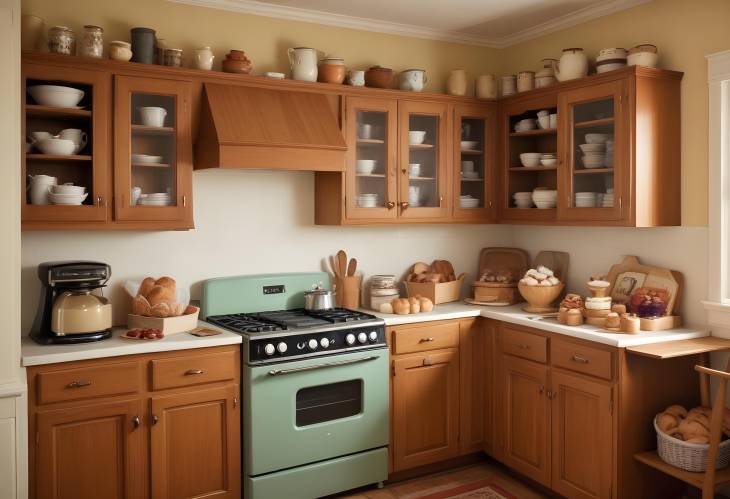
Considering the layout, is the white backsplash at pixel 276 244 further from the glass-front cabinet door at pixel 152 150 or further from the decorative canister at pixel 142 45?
the decorative canister at pixel 142 45

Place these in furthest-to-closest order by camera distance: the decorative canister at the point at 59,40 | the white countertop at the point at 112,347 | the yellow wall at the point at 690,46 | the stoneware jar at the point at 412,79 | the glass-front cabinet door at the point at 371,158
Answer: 1. the stoneware jar at the point at 412,79
2. the glass-front cabinet door at the point at 371,158
3. the yellow wall at the point at 690,46
4. the decorative canister at the point at 59,40
5. the white countertop at the point at 112,347

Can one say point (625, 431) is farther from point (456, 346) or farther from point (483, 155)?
point (483, 155)

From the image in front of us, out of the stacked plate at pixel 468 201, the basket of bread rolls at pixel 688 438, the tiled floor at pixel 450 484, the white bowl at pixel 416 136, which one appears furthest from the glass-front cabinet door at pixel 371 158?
the basket of bread rolls at pixel 688 438

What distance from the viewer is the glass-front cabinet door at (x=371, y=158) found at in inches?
157

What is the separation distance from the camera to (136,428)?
3123mm

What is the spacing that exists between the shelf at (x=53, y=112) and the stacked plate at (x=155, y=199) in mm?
463

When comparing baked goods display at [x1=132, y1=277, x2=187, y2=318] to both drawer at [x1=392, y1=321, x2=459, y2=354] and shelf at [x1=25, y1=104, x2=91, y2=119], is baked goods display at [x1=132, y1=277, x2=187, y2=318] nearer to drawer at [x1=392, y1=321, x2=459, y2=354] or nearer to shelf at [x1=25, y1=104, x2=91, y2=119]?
shelf at [x1=25, y1=104, x2=91, y2=119]

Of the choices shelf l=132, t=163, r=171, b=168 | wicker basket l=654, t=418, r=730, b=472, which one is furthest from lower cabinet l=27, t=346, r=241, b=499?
wicker basket l=654, t=418, r=730, b=472

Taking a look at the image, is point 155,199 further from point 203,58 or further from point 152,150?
point 203,58

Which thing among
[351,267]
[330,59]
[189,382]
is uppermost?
[330,59]

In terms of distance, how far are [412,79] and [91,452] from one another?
8.96ft

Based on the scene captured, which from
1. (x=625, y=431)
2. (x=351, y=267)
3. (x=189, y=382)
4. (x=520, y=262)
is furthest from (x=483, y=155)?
A: (x=189, y=382)

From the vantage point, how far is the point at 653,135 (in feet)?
11.8

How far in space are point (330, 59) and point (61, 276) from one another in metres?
1.90
